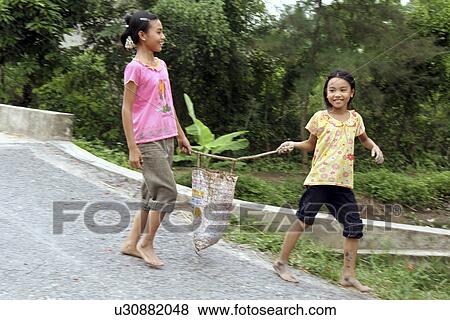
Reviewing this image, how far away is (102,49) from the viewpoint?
12.0 meters

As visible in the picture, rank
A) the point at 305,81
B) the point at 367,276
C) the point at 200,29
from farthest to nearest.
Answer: the point at 305,81
the point at 200,29
the point at 367,276

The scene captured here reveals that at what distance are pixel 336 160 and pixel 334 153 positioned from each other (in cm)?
5

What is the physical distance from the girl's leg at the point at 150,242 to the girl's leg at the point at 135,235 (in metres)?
0.04

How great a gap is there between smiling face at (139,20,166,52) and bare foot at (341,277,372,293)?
217 cm

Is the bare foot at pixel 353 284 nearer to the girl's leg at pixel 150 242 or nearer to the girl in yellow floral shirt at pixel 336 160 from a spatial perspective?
the girl in yellow floral shirt at pixel 336 160

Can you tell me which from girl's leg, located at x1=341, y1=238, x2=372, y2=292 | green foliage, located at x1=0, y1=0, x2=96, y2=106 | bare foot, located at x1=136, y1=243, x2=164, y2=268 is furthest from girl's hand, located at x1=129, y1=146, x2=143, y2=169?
green foliage, located at x1=0, y1=0, x2=96, y2=106

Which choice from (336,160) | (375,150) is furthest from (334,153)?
(375,150)

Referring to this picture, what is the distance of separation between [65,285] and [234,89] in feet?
31.3

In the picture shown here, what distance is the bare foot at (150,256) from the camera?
454cm

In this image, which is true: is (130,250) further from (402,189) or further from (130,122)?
(402,189)

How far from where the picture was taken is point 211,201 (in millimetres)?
4609

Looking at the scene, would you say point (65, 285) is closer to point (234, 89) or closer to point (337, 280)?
point (337, 280)

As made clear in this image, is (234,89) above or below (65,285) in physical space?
above
